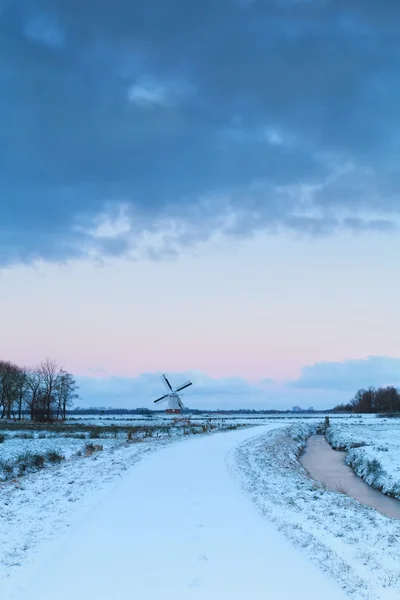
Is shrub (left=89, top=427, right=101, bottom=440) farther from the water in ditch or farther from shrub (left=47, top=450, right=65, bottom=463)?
the water in ditch

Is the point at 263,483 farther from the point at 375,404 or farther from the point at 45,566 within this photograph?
the point at 375,404

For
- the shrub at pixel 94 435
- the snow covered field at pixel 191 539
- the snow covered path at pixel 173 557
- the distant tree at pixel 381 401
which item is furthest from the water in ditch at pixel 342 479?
the distant tree at pixel 381 401

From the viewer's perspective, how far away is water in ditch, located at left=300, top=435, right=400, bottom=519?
17.5 meters

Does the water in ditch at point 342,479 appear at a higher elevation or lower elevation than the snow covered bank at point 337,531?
lower

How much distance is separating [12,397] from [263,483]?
271 ft

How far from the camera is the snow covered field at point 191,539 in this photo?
7652mm

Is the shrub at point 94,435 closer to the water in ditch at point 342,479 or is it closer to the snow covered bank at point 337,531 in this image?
the water in ditch at point 342,479

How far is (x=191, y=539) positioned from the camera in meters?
10.3

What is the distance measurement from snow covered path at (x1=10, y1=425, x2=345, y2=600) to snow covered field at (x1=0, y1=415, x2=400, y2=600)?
0.07 feet

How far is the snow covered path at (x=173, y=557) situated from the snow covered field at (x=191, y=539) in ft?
0.07

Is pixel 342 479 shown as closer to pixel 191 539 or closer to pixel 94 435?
pixel 191 539

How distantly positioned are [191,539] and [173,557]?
1.25 metres

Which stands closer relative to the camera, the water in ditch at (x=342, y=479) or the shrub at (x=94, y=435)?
the water in ditch at (x=342, y=479)

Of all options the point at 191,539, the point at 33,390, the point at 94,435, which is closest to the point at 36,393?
the point at 33,390
